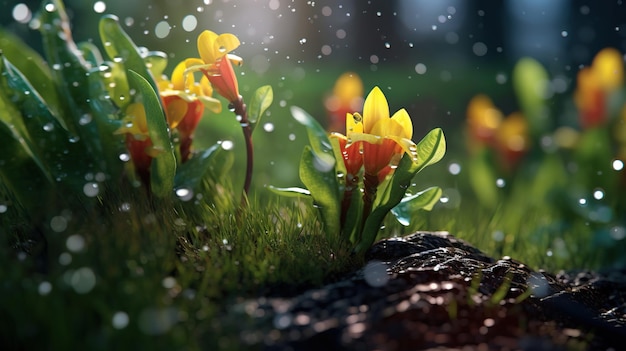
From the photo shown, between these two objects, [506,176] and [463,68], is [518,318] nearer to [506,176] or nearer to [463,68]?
[506,176]

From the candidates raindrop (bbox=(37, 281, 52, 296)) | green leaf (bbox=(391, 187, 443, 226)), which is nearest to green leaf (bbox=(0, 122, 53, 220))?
raindrop (bbox=(37, 281, 52, 296))

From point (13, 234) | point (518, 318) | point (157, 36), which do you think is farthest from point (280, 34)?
point (157, 36)

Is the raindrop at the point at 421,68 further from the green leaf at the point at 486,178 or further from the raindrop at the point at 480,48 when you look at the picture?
the green leaf at the point at 486,178

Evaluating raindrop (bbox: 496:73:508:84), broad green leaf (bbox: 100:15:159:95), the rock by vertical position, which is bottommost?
raindrop (bbox: 496:73:508:84)

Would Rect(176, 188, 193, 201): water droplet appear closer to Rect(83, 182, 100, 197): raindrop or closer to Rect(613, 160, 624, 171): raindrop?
Rect(83, 182, 100, 197): raindrop

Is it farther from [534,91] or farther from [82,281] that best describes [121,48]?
[534,91]

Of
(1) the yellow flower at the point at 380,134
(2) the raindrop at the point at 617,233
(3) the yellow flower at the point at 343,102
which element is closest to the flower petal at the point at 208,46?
(1) the yellow flower at the point at 380,134

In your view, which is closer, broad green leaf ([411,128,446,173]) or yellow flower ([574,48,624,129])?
broad green leaf ([411,128,446,173])
